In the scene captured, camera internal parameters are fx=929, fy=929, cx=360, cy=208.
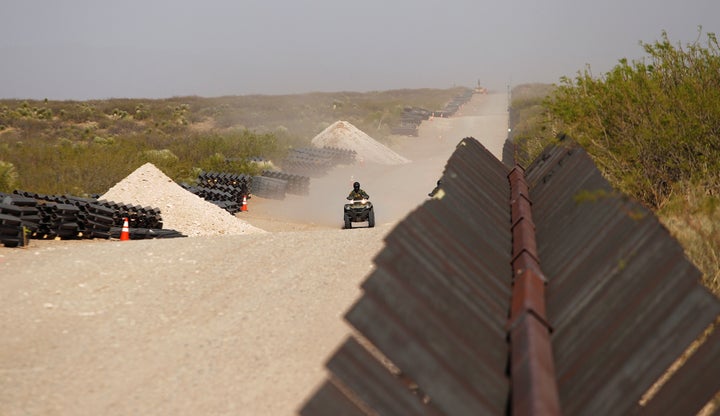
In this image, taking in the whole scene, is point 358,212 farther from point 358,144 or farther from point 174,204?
point 358,144

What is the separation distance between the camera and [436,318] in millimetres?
4066

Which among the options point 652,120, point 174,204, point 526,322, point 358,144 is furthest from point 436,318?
point 358,144

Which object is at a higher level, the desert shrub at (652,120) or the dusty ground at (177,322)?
the desert shrub at (652,120)

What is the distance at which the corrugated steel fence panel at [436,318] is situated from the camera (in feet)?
11.7

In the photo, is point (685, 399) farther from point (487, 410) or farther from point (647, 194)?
point (647, 194)

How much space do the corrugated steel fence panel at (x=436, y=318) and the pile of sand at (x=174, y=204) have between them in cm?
2044

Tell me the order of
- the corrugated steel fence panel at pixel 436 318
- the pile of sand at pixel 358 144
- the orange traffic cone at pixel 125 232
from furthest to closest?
1. the pile of sand at pixel 358 144
2. the orange traffic cone at pixel 125 232
3. the corrugated steel fence panel at pixel 436 318

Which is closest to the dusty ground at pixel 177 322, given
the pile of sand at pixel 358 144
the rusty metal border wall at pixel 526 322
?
the rusty metal border wall at pixel 526 322

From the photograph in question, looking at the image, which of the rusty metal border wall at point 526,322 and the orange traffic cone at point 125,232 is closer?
the rusty metal border wall at point 526,322

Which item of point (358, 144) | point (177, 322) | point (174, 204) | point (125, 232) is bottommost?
point (358, 144)

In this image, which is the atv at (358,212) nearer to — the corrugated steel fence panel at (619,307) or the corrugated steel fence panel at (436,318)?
the corrugated steel fence panel at (619,307)

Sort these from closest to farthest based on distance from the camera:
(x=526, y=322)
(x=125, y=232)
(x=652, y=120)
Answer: (x=526, y=322) → (x=652, y=120) → (x=125, y=232)

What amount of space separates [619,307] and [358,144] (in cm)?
4751

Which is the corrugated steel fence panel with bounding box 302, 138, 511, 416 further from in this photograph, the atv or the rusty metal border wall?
the atv
